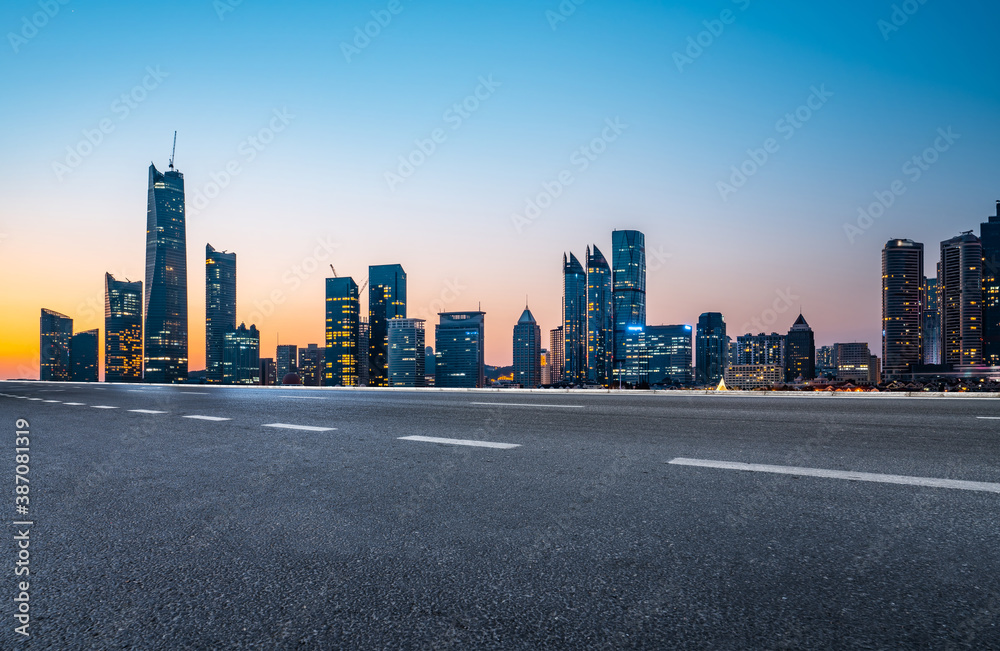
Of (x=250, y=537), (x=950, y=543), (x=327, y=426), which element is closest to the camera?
(x=950, y=543)

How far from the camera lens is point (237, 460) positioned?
16.8 ft

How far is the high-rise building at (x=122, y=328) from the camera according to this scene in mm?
183250

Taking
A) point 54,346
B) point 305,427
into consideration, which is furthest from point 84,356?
point 305,427

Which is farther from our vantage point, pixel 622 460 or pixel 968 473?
pixel 622 460

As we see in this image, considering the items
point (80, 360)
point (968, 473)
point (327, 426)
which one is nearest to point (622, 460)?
point (968, 473)

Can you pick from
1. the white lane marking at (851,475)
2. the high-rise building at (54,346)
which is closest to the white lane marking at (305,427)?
the white lane marking at (851,475)

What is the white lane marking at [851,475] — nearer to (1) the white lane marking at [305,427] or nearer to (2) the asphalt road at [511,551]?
(2) the asphalt road at [511,551]

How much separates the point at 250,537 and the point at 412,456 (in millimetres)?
2444

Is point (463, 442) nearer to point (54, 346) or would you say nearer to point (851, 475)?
point (851, 475)

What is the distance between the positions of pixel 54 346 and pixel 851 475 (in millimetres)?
197080

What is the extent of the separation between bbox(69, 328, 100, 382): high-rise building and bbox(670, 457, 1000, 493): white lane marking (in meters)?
196

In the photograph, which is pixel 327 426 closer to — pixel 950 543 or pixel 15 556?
pixel 15 556

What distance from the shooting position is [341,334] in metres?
191

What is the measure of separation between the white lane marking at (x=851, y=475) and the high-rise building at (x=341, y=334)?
7210 inches
